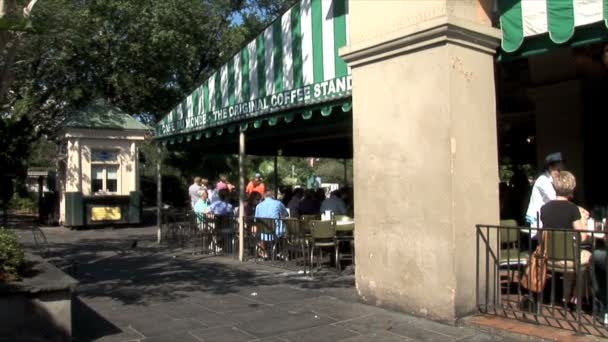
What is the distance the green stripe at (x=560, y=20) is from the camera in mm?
5672

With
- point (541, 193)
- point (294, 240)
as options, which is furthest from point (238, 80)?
point (541, 193)

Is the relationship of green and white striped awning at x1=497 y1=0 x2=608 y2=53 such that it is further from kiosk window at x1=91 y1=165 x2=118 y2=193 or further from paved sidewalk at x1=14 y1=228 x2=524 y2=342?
kiosk window at x1=91 y1=165 x2=118 y2=193

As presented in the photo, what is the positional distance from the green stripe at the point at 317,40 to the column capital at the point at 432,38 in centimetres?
145

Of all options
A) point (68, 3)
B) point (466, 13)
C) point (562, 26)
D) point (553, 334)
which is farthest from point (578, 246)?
point (68, 3)

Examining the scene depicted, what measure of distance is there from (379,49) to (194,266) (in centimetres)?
575

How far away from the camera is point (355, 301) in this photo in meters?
6.94

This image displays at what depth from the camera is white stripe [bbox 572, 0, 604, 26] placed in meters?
5.44

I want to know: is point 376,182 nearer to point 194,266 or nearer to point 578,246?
point 578,246

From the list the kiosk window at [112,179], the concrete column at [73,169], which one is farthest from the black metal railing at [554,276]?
the kiosk window at [112,179]

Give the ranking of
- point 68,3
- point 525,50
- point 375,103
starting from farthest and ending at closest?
point 68,3 → point 375,103 → point 525,50

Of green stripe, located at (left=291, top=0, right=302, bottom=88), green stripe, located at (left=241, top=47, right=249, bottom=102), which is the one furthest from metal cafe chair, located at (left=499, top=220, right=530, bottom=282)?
green stripe, located at (left=241, top=47, right=249, bottom=102)

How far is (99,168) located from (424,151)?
1618cm

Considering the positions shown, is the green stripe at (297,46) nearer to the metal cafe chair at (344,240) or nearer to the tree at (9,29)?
the metal cafe chair at (344,240)

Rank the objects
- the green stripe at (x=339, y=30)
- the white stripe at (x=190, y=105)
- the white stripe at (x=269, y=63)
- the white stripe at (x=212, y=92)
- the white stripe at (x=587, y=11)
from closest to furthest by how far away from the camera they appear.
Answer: the white stripe at (x=587, y=11), the green stripe at (x=339, y=30), the white stripe at (x=269, y=63), the white stripe at (x=212, y=92), the white stripe at (x=190, y=105)
